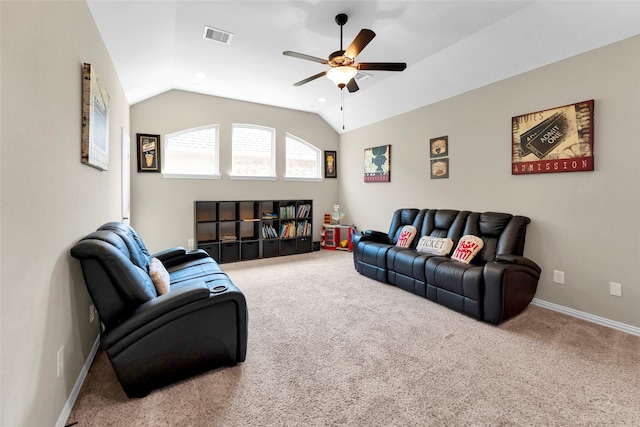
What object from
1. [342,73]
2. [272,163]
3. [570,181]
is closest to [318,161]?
[272,163]

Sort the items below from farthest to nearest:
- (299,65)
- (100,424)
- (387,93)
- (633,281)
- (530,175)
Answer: (387,93), (299,65), (530,175), (633,281), (100,424)

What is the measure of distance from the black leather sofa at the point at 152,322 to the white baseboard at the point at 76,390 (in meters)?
A: 0.28

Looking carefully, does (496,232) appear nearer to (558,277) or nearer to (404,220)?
(558,277)

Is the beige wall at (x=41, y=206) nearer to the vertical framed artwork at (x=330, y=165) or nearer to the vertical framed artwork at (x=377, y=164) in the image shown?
the vertical framed artwork at (x=377, y=164)

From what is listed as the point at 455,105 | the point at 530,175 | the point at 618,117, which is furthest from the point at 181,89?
the point at 618,117

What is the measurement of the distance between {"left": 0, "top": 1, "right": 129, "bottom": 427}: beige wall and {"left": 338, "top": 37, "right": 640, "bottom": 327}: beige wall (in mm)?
4171

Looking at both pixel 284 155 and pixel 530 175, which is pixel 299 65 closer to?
pixel 284 155

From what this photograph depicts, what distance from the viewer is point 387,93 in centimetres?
485

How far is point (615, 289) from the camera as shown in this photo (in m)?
2.73

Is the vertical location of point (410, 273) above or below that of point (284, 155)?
below

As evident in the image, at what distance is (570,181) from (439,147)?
176 centimetres

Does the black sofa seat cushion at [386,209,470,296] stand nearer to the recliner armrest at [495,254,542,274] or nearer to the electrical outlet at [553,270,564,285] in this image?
the recliner armrest at [495,254,542,274]

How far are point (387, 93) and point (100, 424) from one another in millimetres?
5141

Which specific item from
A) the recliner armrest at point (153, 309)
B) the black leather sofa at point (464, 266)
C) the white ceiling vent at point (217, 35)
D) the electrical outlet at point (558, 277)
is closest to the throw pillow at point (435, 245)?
the black leather sofa at point (464, 266)
